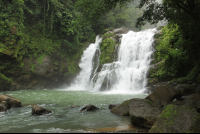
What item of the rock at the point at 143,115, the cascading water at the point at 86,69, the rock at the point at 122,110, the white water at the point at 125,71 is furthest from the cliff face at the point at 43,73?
the rock at the point at 143,115

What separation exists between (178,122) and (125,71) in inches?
541

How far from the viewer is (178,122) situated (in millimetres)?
3701

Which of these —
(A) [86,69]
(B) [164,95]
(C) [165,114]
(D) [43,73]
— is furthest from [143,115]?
(A) [86,69]

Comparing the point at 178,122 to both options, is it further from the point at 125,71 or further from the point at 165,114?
the point at 125,71

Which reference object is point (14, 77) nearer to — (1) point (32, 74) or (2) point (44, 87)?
(1) point (32, 74)

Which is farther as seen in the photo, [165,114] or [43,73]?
[43,73]

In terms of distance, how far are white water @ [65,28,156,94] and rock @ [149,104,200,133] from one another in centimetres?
1063

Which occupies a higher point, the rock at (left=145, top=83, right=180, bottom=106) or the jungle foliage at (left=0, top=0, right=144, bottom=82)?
the jungle foliage at (left=0, top=0, right=144, bottom=82)

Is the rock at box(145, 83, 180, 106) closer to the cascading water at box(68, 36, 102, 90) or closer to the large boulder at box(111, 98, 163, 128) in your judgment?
the large boulder at box(111, 98, 163, 128)

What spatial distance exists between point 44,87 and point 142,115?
17.9m

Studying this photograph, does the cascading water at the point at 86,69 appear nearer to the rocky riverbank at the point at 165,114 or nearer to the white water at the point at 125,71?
the white water at the point at 125,71

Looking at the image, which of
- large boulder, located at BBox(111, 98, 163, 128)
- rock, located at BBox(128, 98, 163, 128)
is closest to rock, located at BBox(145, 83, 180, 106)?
large boulder, located at BBox(111, 98, 163, 128)

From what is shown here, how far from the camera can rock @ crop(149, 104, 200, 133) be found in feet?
11.4

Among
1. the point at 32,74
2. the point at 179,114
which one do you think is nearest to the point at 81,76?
the point at 32,74
